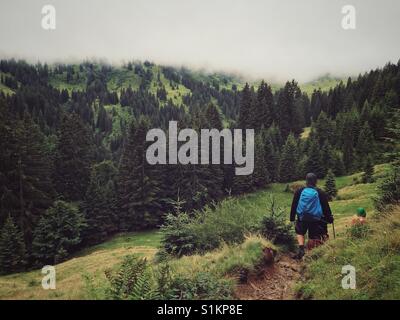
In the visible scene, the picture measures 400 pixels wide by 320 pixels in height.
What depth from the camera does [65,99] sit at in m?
197

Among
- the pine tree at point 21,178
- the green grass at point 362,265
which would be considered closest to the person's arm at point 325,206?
the green grass at point 362,265

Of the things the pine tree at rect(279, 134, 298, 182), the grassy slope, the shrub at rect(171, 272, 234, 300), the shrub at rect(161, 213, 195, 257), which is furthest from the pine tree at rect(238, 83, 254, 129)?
the shrub at rect(171, 272, 234, 300)

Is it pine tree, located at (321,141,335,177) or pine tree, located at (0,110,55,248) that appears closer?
pine tree, located at (0,110,55,248)

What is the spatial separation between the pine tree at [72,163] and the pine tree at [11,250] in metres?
18.7

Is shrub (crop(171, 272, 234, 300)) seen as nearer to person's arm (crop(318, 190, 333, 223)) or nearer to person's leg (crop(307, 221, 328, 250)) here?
person's leg (crop(307, 221, 328, 250))

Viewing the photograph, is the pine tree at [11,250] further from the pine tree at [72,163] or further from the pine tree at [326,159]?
the pine tree at [326,159]

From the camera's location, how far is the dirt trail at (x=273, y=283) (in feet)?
28.7

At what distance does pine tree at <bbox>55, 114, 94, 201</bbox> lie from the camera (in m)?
55.8

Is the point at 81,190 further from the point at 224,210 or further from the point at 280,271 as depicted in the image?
the point at 280,271

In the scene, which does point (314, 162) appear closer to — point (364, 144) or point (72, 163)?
point (364, 144)

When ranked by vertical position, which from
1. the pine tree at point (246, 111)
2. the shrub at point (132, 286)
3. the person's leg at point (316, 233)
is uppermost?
the pine tree at point (246, 111)

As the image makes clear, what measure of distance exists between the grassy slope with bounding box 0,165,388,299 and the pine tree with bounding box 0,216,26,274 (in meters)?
→ 2.59

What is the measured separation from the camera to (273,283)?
31.7 feet
